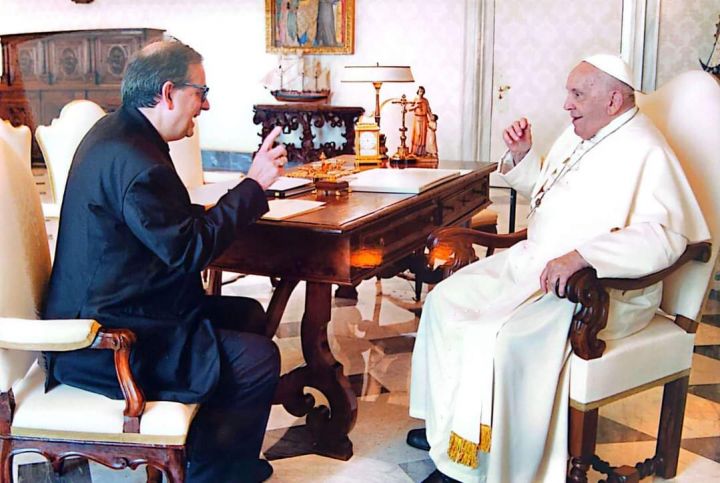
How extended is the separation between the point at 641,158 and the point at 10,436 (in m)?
1.87

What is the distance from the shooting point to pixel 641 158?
2.46 meters

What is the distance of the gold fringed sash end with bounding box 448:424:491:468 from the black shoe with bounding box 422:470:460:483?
16 centimetres

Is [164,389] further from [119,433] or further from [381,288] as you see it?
[381,288]

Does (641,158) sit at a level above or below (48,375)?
above

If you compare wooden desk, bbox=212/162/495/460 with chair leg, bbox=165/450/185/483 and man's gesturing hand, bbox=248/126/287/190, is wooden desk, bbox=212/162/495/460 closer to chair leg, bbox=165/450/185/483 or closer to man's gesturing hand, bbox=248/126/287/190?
man's gesturing hand, bbox=248/126/287/190

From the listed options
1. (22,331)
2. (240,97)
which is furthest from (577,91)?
(240,97)

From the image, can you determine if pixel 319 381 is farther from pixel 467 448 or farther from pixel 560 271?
pixel 560 271

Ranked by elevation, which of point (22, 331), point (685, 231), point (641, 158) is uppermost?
point (641, 158)

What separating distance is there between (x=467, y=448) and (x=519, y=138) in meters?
1.15

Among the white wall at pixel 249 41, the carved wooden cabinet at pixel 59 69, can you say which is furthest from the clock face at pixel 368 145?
the carved wooden cabinet at pixel 59 69

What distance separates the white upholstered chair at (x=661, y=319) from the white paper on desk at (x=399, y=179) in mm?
297

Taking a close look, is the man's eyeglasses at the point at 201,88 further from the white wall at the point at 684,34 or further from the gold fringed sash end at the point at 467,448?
the white wall at the point at 684,34

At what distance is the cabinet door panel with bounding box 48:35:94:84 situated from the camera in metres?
9.51

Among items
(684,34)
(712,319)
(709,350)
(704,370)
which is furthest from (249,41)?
(704,370)
